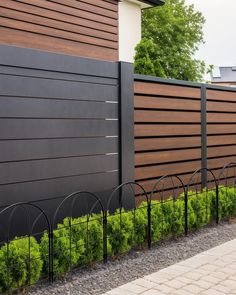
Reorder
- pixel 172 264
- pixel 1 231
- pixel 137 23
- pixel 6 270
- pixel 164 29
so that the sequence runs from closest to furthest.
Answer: pixel 6 270
pixel 1 231
pixel 172 264
pixel 137 23
pixel 164 29

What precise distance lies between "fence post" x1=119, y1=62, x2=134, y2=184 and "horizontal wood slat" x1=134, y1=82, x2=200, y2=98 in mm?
215

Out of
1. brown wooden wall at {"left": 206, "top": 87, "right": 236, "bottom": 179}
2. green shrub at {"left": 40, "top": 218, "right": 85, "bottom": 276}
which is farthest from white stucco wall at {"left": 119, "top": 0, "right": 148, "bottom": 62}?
green shrub at {"left": 40, "top": 218, "right": 85, "bottom": 276}

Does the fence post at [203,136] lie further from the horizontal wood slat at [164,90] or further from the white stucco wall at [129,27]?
the white stucco wall at [129,27]

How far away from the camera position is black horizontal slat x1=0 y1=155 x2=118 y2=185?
4.53m

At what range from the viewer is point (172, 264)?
15.7 feet

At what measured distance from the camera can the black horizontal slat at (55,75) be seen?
14.8 feet

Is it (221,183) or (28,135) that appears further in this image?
(221,183)

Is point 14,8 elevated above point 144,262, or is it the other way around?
point 14,8

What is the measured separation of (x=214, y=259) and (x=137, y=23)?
10.8 m

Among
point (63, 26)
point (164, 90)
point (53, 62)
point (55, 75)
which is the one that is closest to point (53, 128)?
point (55, 75)

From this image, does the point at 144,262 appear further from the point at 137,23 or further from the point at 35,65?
the point at 137,23

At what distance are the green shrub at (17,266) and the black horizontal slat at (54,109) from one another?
1.35 meters

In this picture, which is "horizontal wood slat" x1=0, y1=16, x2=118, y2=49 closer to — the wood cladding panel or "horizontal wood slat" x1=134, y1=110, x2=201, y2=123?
"horizontal wood slat" x1=134, y1=110, x2=201, y2=123

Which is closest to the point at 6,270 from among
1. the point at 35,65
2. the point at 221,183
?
the point at 35,65
